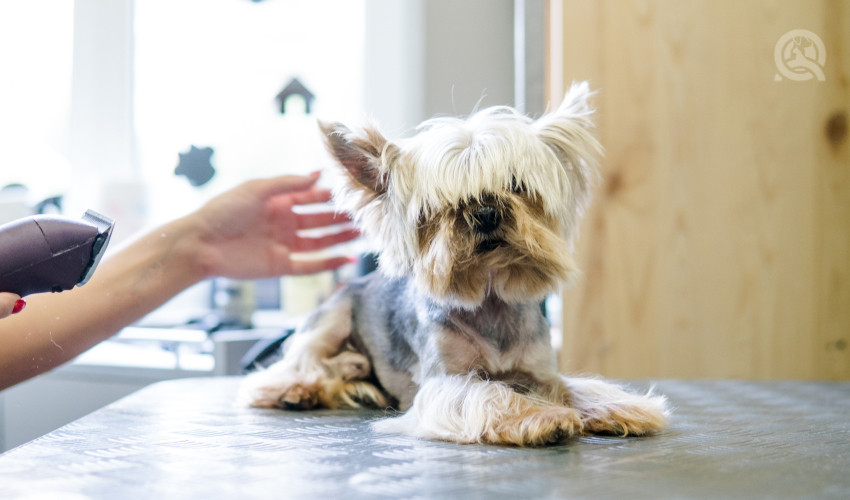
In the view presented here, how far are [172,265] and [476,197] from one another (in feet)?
2.73

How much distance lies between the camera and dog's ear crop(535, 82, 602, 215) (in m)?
1.18

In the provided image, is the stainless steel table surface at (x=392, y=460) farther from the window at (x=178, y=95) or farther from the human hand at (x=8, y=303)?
the window at (x=178, y=95)

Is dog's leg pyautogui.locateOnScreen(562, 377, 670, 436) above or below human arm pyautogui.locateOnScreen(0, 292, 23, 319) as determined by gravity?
below

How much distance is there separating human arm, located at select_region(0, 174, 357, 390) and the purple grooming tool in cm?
48

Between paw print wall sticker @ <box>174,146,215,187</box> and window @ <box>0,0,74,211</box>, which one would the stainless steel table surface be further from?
paw print wall sticker @ <box>174,146,215,187</box>

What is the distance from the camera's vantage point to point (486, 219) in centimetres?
106

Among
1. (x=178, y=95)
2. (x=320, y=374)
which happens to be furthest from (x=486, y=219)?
(x=178, y=95)

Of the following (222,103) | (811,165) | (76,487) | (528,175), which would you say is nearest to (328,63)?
(222,103)

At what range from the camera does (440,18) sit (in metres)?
1.78

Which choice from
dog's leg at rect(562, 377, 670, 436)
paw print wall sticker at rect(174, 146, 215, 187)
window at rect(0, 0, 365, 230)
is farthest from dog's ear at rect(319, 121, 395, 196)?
paw print wall sticker at rect(174, 146, 215, 187)

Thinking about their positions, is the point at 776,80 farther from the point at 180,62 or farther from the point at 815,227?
the point at 180,62

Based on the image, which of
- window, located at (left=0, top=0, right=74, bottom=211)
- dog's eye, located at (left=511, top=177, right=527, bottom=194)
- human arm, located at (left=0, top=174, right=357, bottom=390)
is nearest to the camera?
dog's eye, located at (left=511, top=177, right=527, bottom=194)

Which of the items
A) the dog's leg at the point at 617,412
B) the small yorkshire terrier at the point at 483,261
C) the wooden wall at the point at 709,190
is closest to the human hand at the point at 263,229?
the small yorkshire terrier at the point at 483,261

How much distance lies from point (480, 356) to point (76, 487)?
605mm
